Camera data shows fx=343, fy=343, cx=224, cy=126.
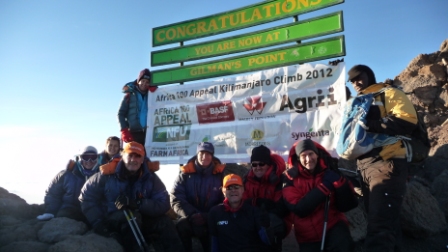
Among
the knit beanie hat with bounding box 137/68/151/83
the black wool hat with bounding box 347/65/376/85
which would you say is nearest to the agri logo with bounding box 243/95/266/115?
the black wool hat with bounding box 347/65/376/85

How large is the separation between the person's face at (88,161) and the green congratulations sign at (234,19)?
3.30m

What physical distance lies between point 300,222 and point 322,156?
89 cm

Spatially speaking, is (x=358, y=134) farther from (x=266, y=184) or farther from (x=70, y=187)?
(x=70, y=187)

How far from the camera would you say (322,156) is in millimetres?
4461

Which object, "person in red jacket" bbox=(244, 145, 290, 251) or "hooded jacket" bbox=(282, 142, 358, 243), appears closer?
"hooded jacket" bbox=(282, 142, 358, 243)

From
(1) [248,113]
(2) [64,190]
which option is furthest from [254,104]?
(2) [64,190]

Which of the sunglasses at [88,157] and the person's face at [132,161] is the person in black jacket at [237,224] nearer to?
the person's face at [132,161]

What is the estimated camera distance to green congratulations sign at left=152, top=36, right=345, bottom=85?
604 centimetres

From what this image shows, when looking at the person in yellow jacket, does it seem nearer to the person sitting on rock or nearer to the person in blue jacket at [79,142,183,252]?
the person in blue jacket at [79,142,183,252]

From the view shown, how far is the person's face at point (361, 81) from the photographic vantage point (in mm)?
4473

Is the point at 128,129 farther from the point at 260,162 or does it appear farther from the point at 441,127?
the point at 441,127

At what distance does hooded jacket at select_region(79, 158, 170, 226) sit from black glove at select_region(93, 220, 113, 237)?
0.07 m

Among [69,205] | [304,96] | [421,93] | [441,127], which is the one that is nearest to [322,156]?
[304,96]

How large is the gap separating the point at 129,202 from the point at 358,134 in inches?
121
